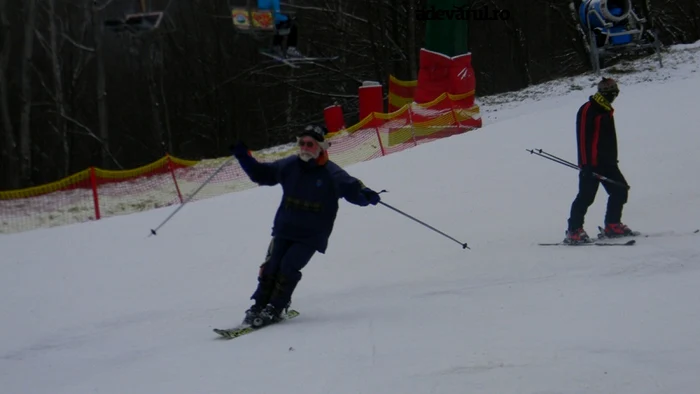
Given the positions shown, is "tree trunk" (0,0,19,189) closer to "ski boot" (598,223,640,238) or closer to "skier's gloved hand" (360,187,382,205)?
"ski boot" (598,223,640,238)

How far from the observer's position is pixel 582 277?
7027 mm

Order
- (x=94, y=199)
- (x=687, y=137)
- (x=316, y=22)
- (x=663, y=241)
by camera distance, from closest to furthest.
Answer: (x=663, y=241) < (x=687, y=137) < (x=94, y=199) < (x=316, y=22)

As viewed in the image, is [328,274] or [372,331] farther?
[328,274]

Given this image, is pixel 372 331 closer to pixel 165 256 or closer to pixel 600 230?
pixel 600 230

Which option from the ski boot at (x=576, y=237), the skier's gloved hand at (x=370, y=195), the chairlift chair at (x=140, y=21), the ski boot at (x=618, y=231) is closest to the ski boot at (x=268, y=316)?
the skier's gloved hand at (x=370, y=195)

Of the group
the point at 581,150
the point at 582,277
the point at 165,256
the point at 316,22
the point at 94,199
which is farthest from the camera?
the point at 316,22

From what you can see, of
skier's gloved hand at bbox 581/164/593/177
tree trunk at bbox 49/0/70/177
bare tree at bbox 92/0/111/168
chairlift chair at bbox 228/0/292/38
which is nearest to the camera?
skier's gloved hand at bbox 581/164/593/177

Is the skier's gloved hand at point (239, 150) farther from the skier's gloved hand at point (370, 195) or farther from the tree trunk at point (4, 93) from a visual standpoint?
the tree trunk at point (4, 93)

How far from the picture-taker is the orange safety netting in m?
15.6

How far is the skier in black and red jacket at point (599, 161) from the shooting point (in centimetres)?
878

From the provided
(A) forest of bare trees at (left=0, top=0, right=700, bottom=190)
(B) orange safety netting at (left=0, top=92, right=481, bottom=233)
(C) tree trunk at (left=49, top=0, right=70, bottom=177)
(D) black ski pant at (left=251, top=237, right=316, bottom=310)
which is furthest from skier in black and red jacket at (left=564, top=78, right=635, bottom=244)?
(C) tree trunk at (left=49, top=0, right=70, bottom=177)

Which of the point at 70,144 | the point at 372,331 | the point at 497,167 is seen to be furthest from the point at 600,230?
the point at 70,144

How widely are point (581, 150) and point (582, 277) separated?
2.27m

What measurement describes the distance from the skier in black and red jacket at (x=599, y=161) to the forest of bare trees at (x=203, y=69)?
64.1 feet
